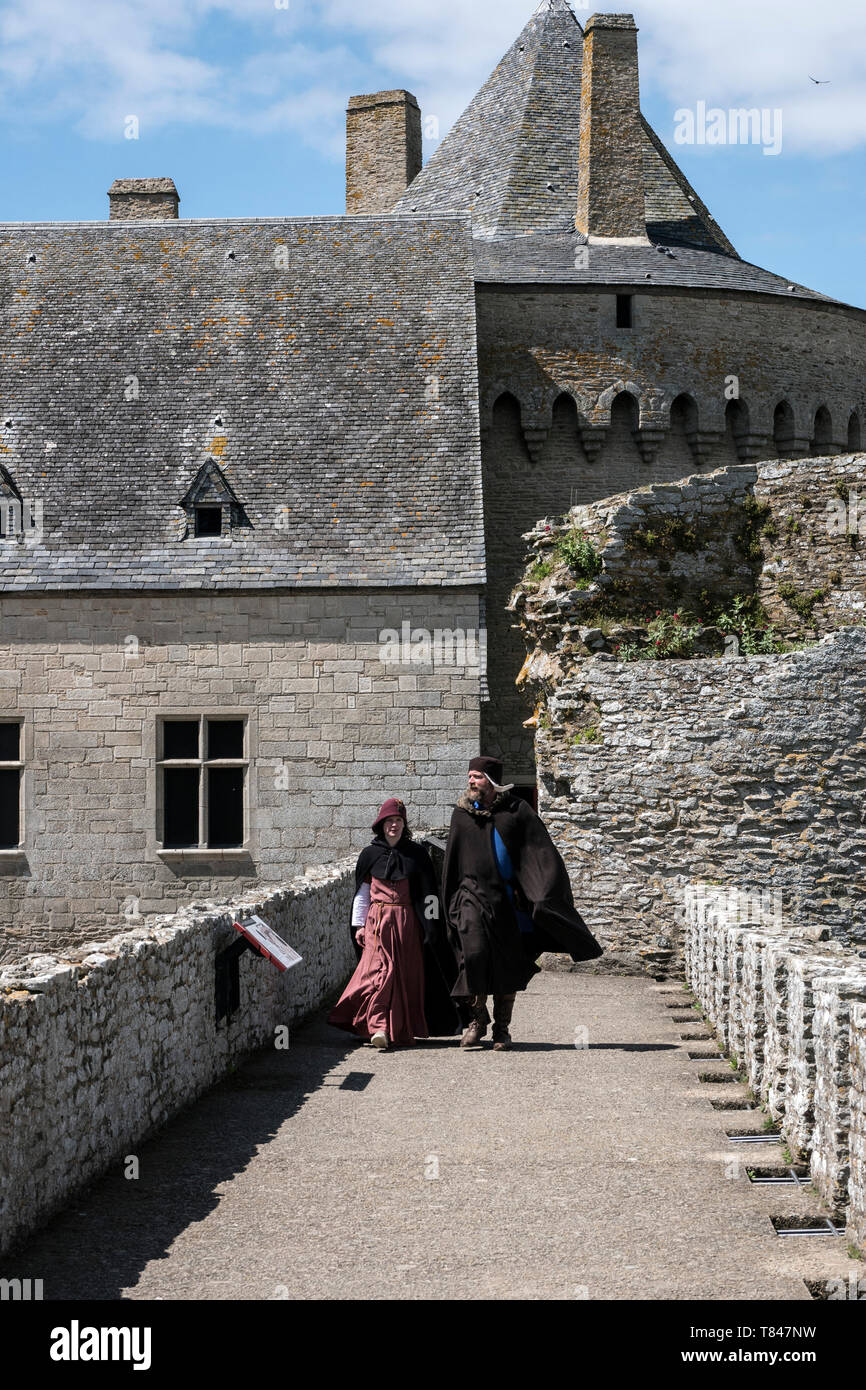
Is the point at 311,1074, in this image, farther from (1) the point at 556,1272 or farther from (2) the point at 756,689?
(2) the point at 756,689

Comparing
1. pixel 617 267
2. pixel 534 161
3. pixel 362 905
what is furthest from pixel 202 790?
pixel 534 161

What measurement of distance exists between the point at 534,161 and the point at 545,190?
683mm

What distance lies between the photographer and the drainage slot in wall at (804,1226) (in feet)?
17.5

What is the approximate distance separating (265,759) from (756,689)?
7074 millimetres

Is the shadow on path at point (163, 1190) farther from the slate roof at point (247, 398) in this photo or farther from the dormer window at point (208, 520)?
the dormer window at point (208, 520)

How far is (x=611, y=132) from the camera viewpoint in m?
24.1

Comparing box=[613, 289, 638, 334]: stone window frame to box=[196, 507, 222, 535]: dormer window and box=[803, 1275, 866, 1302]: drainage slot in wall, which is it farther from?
box=[803, 1275, 866, 1302]: drainage slot in wall

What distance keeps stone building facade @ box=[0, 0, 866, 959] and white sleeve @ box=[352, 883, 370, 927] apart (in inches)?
301

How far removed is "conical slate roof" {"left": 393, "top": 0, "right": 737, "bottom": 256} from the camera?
24.7 metres

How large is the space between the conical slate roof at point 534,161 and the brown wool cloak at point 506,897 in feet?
55.6

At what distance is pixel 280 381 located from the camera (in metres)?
20.0

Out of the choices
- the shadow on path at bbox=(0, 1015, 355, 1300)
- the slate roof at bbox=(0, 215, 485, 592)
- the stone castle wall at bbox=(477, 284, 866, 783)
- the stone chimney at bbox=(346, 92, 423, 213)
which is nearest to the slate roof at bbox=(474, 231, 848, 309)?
the stone castle wall at bbox=(477, 284, 866, 783)

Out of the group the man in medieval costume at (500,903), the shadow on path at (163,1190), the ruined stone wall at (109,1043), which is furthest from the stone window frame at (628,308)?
the shadow on path at (163,1190)
